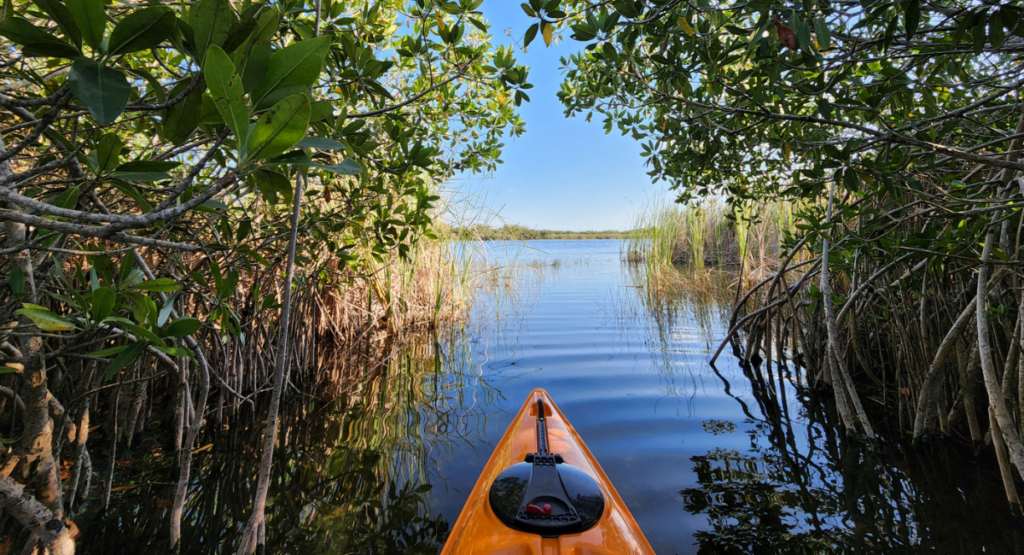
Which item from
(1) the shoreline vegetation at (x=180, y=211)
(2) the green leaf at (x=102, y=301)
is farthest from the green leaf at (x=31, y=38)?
(2) the green leaf at (x=102, y=301)

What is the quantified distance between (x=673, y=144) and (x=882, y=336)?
2.95 m

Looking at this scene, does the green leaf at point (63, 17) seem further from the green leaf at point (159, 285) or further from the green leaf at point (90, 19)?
the green leaf at point (159, 285)

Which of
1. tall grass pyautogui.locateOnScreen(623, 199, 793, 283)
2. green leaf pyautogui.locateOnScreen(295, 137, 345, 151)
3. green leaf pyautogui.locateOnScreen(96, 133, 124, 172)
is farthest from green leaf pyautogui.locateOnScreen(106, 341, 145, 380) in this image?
tall grass pyautogui.locateOnScreen(623, 199, 793, 283)

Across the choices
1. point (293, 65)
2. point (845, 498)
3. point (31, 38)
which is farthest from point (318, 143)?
point (845, 498)

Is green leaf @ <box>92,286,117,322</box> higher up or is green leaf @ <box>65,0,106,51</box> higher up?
green leaf @ <box>65,0,106,51</box>

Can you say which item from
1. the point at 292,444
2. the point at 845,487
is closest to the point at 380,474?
the point at 292,444

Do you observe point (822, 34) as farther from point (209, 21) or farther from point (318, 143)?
point (209, 21)

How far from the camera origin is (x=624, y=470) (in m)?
2.52

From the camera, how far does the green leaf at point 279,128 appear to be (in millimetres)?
587

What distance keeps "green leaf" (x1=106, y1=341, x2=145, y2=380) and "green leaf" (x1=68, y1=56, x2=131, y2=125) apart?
570 millimetres

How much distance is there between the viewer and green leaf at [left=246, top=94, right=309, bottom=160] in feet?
1.93

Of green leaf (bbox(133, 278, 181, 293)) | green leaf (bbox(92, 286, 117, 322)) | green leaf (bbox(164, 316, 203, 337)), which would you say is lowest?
green leaf (bbox(164, 316, 203, 337))

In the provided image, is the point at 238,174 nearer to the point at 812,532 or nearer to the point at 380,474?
the point at 380,474

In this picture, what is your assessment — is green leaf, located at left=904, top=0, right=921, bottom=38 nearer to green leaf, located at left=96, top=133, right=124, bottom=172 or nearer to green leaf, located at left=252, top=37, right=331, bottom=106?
green leaf, located at left=252, top=37, right=331, bottom=106
